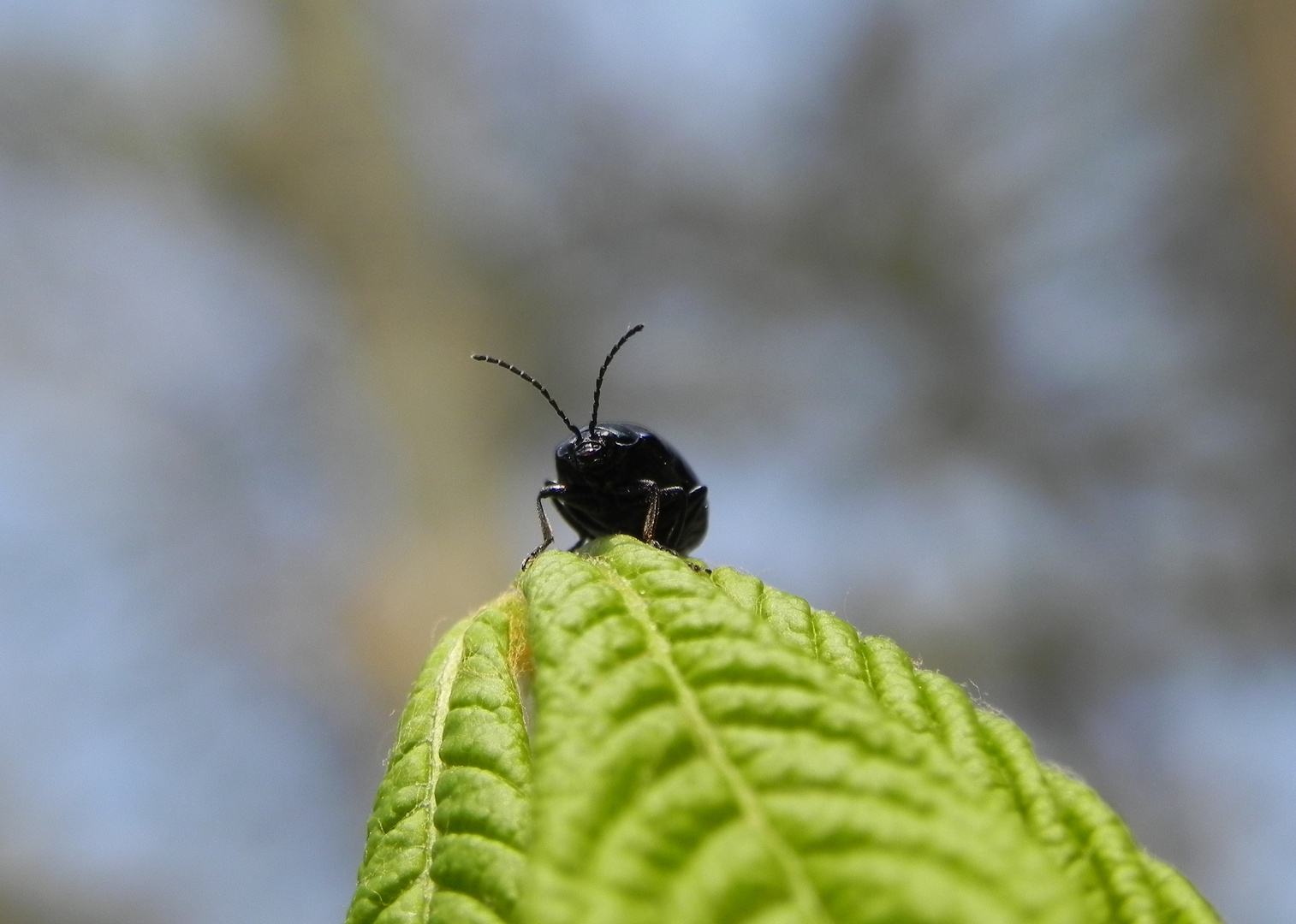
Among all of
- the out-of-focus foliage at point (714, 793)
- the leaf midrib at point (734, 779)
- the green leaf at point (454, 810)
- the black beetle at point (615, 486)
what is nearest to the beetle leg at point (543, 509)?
the black beetle at point (615, 486)

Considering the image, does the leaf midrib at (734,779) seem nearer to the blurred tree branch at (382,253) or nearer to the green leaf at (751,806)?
the green leaf at (751,806)

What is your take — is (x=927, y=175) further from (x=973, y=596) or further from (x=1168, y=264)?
(x=973, y=596)

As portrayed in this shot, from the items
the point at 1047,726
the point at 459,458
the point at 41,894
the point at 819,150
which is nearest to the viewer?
the point at 41,894

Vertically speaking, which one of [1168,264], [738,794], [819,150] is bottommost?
[738,794]

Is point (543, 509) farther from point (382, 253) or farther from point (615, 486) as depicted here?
point (382, 253)

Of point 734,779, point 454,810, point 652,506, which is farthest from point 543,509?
point 734,779

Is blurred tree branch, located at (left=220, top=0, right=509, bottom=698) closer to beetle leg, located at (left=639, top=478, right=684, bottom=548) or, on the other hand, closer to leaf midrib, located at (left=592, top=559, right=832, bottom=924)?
beetle leg, located at (left=639, top=478, right=684, bottom=548)

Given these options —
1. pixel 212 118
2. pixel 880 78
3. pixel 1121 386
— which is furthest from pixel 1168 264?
pixel 212 118
